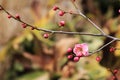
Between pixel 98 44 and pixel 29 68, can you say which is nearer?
pixel 98 44

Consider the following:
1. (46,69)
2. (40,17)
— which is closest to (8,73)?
(46,69)

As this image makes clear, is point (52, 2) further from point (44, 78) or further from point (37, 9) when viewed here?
point (44, 78)

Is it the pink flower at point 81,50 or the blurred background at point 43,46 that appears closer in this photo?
the pink flower at point 81,50

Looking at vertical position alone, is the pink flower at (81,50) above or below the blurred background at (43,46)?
below

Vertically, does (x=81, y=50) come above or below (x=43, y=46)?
below

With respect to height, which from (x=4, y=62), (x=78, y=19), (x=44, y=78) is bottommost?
(x=44, y=78)

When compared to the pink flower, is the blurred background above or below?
above

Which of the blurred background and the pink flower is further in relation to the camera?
the blurred background

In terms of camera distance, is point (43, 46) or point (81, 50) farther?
point (43, 46)
